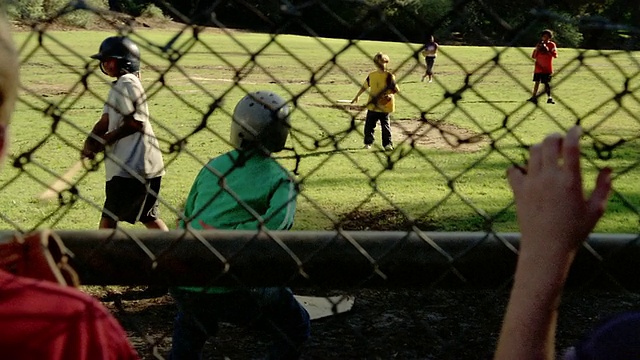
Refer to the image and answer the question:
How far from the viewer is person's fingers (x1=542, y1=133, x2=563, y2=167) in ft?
4.03

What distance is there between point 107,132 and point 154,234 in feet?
12.0

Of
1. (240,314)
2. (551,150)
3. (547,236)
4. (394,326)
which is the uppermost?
(551,150)

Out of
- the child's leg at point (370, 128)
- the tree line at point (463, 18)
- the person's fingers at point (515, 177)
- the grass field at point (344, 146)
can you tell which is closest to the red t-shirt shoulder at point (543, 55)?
the grass field at point (344, 146)

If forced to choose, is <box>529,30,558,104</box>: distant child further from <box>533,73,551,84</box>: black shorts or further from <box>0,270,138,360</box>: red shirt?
<box>0,270,138,360</box>: red shirt

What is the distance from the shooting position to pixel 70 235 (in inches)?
75.7

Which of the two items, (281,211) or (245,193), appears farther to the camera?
(245,193)

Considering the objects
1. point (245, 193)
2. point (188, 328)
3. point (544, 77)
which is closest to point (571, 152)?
point (245, 193)

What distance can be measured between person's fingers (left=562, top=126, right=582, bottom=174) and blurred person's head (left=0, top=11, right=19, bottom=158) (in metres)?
0.81

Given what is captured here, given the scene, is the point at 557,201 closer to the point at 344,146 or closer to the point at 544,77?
the point at 544,77

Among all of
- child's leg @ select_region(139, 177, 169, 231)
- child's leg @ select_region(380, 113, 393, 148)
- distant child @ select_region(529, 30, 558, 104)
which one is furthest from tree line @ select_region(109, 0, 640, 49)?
child's leg @ select_region(380, 113, 393, 148)

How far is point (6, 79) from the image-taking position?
1.18 m

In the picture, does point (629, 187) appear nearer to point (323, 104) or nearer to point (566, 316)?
point (566, 316)

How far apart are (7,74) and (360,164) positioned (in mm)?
8412

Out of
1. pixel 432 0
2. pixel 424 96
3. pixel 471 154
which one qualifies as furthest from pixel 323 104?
pixel 432 0
